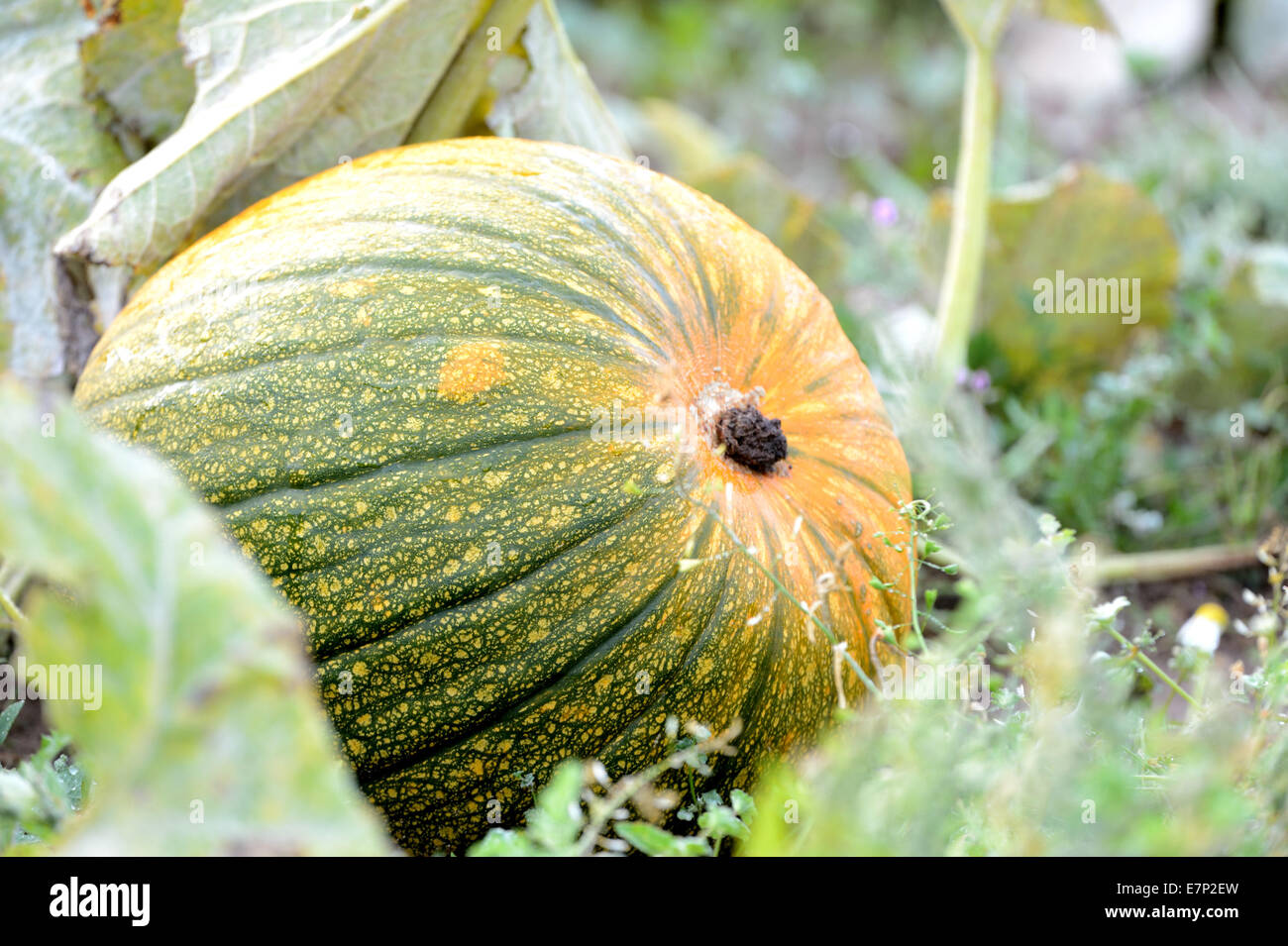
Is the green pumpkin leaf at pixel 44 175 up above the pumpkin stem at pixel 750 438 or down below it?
above

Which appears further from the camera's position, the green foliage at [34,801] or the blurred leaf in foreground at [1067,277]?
the blurred leaf in foreground at [1067,277]

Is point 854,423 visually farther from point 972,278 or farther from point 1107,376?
point 1107,376

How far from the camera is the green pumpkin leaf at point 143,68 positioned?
1.90 metres

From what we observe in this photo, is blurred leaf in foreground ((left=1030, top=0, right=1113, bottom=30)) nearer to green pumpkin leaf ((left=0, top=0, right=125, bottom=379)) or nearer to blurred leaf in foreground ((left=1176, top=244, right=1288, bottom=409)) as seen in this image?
blurred leaf in foreground ((left=1176, top=244, right=1288, bottom=409))

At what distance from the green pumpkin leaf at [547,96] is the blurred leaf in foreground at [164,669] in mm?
1349

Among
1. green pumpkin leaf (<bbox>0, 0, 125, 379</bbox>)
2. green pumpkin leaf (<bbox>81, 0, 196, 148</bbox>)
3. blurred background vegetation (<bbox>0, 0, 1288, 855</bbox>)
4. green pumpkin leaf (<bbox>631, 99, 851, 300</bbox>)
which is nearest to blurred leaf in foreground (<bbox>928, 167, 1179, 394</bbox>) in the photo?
blurred background vegetation (<bbox>0, 0, 1288, 855</bbox>)

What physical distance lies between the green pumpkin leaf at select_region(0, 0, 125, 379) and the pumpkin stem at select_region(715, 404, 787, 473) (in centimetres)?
109

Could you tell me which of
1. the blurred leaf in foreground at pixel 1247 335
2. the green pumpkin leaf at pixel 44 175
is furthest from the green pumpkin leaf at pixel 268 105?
the blurred leaf in foreground at pixel 1247 335

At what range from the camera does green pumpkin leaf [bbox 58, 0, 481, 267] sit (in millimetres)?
1659

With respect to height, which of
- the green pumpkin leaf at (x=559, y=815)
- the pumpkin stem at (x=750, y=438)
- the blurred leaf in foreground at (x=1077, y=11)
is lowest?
the green pumpkin leaf at (x=559, y=815)

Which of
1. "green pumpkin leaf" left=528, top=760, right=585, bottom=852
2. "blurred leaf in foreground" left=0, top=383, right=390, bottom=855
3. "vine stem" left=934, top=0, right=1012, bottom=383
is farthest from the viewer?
"vine stem" left=934, top=0, right=1012, bottom=383

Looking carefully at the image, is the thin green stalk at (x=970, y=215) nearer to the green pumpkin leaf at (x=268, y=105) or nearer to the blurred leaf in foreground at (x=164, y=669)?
the green pumpkin leaf at (x=268, y=105)
